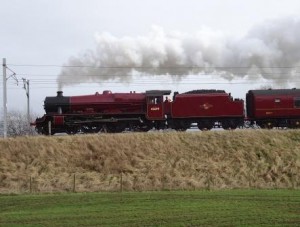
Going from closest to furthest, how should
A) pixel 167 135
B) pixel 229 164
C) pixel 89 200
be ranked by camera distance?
1. pixel 89 200
2. pixel 229 164
3. pixel 167 135

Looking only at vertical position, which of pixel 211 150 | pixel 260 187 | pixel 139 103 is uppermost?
pixel 139 103

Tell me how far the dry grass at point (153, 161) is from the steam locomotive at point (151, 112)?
3.40m

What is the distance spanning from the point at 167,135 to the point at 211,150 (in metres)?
2.36

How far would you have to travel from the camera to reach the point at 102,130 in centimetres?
2727

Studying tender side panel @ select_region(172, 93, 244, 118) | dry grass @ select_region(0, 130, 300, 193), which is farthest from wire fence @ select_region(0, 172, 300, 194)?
tender side panel @ select_region(172, 93, 244, 118)

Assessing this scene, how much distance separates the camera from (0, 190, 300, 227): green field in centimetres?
1355

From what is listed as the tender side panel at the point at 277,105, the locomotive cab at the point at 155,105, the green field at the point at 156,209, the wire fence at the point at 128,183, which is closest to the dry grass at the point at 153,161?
the wire fence at the point at 128,183

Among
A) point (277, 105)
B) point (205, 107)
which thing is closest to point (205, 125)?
point (205, 107)

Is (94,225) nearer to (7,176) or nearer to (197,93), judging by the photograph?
(7,176)

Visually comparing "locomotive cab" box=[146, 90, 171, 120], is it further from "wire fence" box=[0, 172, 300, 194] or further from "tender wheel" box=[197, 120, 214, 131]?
"wire fence" box=[0, 172, 300, 194]

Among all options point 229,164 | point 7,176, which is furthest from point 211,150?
point 7,176

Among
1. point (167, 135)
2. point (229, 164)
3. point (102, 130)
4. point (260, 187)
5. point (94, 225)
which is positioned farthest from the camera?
point (102, 130)

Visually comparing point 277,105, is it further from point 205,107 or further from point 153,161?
point 153,161

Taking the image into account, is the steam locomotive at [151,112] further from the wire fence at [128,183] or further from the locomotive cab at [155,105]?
the wire fence at [128,183]
